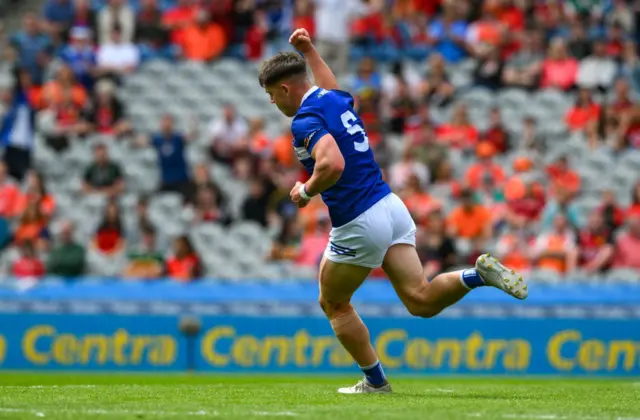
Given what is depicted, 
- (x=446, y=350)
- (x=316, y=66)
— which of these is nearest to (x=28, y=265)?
(x=446, y=350)

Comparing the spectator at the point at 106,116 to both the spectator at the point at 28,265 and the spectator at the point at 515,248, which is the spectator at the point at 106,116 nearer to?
the spectator at the point at 28,265

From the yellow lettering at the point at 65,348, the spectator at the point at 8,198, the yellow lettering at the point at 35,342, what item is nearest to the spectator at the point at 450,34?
the spectator at the point at 8,198

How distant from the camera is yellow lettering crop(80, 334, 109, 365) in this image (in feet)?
48.3

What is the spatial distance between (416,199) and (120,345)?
439 cm

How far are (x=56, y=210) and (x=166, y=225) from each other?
1.87 m

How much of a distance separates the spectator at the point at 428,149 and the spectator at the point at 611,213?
8.40 feet

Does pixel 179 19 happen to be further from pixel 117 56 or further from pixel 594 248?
pixel 594 248

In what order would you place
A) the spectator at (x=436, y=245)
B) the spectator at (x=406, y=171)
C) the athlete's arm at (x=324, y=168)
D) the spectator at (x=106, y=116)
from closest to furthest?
the athlete's arm at (x=324, y=168) < the spectator at (x=436, y=245) < the spectator at (x=406, y=171) < the spectator at (x=106, y=116)

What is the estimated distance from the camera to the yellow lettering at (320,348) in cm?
1462

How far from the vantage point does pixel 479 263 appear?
25.7 feet

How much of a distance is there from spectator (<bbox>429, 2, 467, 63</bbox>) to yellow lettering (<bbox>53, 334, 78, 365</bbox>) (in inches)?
347

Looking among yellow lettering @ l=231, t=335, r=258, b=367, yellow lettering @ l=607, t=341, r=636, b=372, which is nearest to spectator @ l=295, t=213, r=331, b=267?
yellow lettering @ l=231, t=335, r=258, b=367

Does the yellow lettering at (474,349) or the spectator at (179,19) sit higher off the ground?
the spectator at (179,19)

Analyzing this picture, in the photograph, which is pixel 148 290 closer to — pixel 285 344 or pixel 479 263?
pixel 285 344
